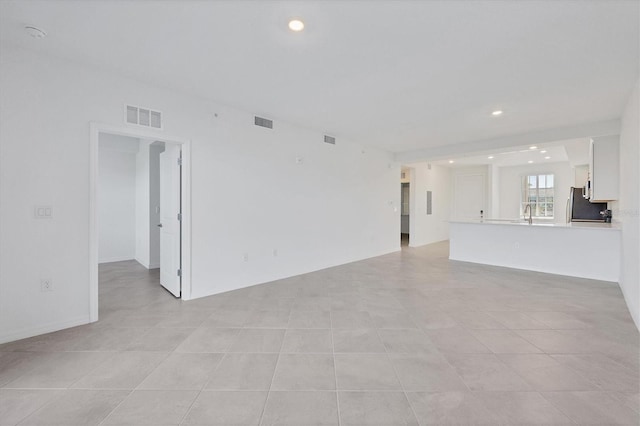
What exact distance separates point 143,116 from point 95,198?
112 cm

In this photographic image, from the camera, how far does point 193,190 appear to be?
395 cm

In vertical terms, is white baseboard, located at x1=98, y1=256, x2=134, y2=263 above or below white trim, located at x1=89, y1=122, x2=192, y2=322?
below

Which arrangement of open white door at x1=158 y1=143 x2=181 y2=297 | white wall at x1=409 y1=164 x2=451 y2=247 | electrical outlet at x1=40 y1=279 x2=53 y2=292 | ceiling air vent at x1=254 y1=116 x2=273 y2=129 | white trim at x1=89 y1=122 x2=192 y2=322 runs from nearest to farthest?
electrical outlet at x1=40 y1=279 x2=53 y2=292, white trim at x1=89 y1=122 x2=192 y2=322, open white door at x1=158 y1=143 x2=181 y2=297, ceiling air vent at x1=254 y1=116 x2=273 y2=129, white wall at x1=409 y1=164 x2=451 y2=247

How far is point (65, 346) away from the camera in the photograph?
2619mm

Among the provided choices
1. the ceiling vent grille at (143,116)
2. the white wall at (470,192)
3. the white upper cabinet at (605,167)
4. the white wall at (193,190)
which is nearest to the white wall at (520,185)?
the white wall at (470,192)

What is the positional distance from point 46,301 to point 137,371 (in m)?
1.55

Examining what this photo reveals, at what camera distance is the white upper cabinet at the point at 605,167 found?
491 centimetres

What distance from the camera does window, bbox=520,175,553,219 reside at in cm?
965

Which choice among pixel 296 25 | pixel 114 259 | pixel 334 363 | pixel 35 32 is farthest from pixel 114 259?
pixel 296 25

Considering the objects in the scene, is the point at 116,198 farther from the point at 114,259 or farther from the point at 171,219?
the point at 171,219

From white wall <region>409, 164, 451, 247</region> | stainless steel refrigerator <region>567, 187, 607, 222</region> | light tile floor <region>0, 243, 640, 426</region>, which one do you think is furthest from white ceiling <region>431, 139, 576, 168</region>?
light tile floor <region>0, 243, 640, 426</region>

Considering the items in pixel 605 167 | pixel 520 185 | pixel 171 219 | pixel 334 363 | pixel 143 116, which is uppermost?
pixel 143 116

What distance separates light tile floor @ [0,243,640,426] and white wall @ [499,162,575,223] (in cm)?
658

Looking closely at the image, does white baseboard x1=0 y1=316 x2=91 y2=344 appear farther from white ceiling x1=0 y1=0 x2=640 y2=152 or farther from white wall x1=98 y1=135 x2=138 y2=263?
white wall x1=98 y1=135 x2=138 y2=263
